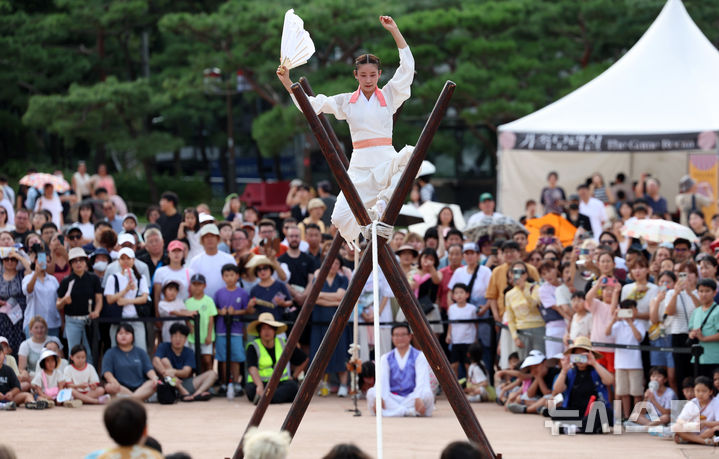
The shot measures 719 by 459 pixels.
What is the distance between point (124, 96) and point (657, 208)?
10.9 meters

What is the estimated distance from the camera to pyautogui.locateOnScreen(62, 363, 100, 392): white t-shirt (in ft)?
30.2

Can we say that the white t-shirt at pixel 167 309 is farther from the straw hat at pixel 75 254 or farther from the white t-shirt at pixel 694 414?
the white t-shirt at pixel 694 414

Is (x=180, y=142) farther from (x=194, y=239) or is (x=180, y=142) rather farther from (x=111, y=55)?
(x=194, y=239)

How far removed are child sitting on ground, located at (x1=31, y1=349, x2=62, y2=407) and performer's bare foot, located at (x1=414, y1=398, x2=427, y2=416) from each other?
2982mm

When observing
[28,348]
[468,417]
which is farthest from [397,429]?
[28,348]

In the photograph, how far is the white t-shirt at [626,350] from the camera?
334 inches

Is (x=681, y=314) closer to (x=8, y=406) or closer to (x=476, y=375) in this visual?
(x=476, y=375)

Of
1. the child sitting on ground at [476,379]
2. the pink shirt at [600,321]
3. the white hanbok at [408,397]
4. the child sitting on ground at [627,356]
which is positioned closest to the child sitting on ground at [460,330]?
the child sitting on ground at [476,379]

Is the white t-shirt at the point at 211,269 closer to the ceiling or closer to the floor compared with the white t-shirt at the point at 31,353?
closer to the ceiling

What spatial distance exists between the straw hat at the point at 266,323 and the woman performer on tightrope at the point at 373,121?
140 inches

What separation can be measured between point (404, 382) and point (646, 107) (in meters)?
6.01

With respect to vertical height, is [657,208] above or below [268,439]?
above

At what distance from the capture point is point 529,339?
9.35m

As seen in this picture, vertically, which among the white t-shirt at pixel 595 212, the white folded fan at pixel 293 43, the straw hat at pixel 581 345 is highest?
the white folded fan at pixel 293 43
